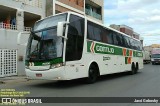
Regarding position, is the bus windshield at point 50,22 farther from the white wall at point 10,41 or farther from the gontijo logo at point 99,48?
the white wall at point 10,41

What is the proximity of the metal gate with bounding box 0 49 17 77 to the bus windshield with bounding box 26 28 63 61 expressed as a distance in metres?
6.37

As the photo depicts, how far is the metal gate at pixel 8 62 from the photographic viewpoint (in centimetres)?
1848

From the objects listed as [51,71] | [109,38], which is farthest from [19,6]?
[51,71]

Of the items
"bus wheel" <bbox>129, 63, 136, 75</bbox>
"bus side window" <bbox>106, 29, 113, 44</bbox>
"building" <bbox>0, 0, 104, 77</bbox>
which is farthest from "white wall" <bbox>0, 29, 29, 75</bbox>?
"bus wheel" <bbox>129, 63, 136, 75</bbox>

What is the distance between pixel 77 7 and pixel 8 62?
13.3 meters

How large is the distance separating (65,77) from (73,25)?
2626 millimetres

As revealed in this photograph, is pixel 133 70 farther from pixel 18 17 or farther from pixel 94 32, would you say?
pixel 18 17

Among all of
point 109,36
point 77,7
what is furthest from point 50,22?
point 77,7

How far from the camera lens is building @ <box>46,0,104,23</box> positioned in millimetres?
24828

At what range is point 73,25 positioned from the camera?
1283 centimetres

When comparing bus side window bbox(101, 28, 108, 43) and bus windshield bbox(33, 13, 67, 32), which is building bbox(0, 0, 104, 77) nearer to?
bus windshield bbox(33, 13, 67, 32)

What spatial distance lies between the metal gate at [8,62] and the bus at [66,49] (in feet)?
20.4

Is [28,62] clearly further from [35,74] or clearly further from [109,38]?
[109,38]

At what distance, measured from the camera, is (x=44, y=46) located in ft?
40.3
